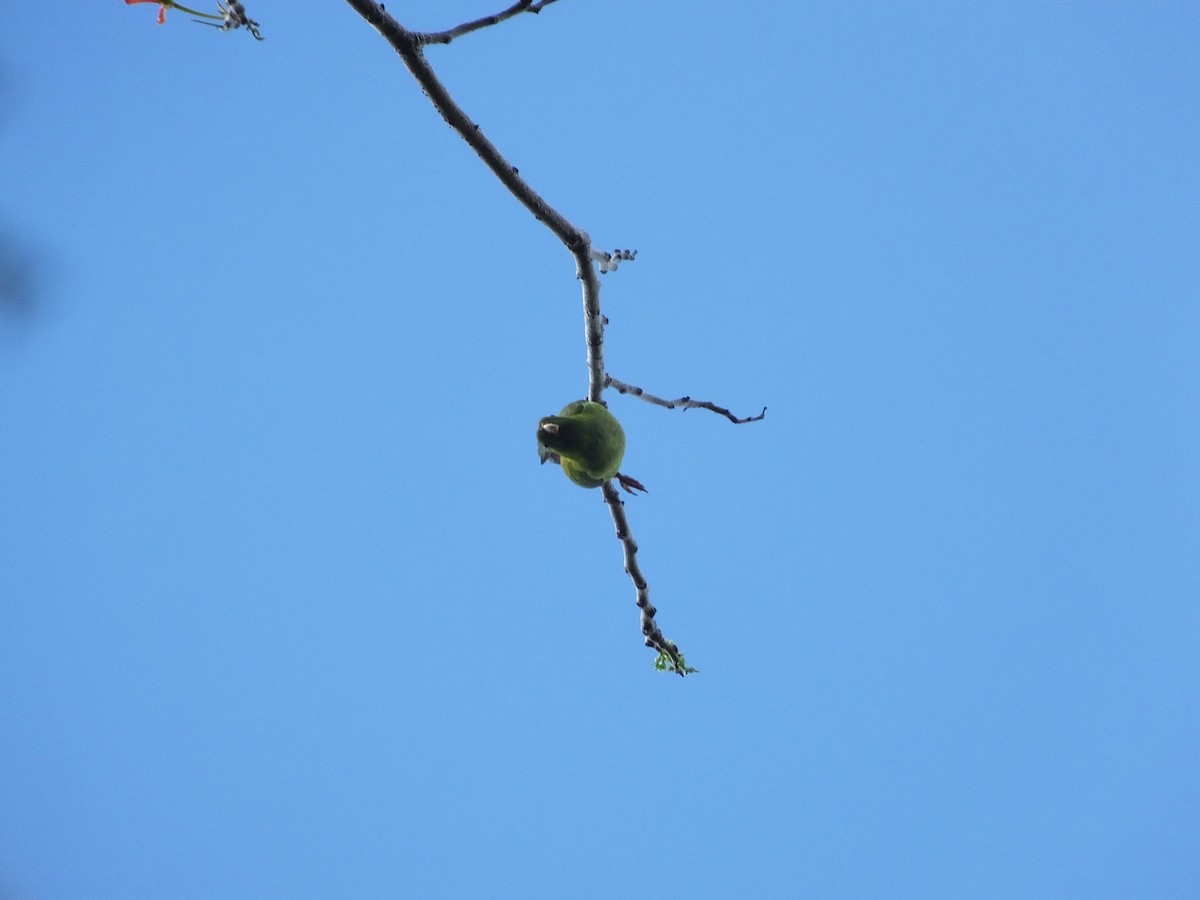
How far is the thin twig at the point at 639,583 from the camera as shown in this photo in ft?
11.7

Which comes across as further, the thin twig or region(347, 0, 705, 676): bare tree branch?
the thin twig

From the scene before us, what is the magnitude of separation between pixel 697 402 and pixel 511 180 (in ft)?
4.93

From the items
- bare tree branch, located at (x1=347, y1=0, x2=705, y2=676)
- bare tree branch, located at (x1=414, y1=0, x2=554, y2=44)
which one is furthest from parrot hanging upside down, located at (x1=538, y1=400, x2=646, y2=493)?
bare tree branch, located at (x1=414, y1=0, x2=554, y2=44)

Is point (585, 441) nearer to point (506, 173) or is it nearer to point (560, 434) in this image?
point (560, 434)

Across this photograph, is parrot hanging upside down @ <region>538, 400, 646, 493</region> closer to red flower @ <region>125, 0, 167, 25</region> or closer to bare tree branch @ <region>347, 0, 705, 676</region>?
bare tree branch @ <region>347, 0, 705, 676</region>

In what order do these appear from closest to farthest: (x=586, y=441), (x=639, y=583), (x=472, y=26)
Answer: (x=472, y=26) < (x=586, y=441) < (x=639, y=583)

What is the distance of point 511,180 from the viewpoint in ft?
9.30

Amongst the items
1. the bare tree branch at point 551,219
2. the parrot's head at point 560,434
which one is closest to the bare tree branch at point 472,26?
the bare tree branch at point 551,219

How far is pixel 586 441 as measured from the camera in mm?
3295

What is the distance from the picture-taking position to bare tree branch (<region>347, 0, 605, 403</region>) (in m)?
2.41

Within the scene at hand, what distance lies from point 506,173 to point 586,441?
3.65 ft

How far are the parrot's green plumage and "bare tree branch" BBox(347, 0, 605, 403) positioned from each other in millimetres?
244

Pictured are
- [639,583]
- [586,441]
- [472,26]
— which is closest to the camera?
[472,26]

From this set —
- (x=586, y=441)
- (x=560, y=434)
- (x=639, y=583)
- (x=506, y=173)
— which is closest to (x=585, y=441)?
(x=586, y=441)
